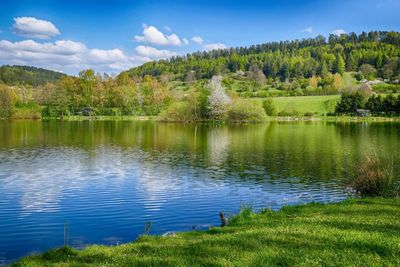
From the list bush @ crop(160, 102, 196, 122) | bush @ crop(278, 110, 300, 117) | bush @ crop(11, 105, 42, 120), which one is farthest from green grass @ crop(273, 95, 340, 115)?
bush @ crop(11, 105, 42, 120)

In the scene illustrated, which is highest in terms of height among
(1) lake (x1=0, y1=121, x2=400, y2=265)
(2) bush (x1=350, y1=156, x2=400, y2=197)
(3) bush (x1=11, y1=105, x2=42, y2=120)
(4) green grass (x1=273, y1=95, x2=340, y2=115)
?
(4) green grass (x1=273, y1=95, x2=340, y2=115)

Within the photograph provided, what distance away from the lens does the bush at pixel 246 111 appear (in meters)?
123

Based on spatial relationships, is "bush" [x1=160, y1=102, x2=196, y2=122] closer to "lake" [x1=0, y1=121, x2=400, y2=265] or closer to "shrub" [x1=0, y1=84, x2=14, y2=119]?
"shrub" [x1=0, y1=84, x2=14, y2=119]

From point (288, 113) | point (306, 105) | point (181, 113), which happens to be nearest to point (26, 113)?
point (181, 113)

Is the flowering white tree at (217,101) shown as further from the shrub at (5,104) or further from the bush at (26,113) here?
the shrub at (5,104)

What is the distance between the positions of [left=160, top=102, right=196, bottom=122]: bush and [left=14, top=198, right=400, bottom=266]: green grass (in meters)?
115

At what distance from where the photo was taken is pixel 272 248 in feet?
37.1

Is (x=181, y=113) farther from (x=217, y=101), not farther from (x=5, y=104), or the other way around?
(x=5, y=104)

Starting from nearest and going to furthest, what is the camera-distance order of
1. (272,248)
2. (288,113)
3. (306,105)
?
(272,248) < (288,113) < (306,105)

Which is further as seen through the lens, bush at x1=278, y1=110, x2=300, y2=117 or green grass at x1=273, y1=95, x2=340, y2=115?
green grass at x1=273, y1=95, x2=340, y2=115

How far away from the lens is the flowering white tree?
123m

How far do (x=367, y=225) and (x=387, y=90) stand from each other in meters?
180

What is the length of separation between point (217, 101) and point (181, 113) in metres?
12.6

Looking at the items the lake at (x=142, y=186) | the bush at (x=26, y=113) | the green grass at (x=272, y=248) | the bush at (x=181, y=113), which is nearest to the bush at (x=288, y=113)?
the bush at (x=181, y=113)
